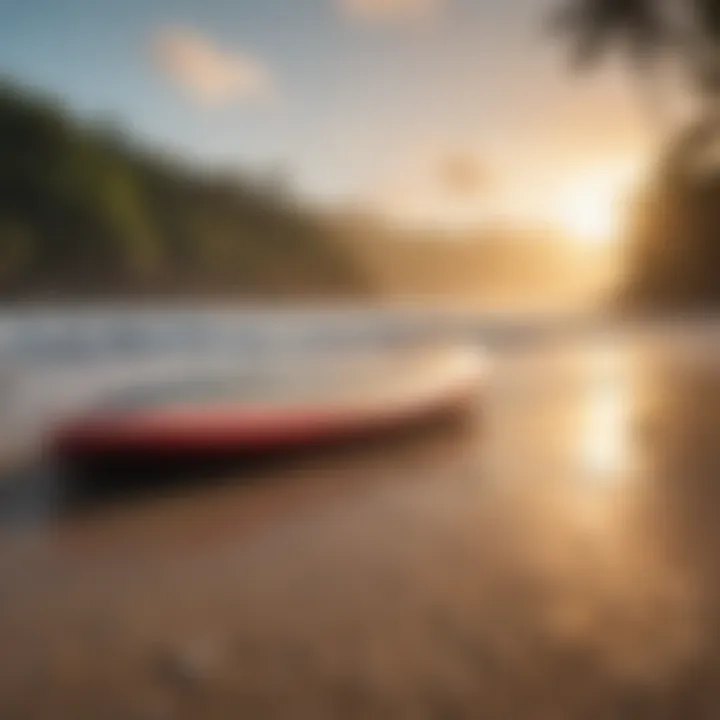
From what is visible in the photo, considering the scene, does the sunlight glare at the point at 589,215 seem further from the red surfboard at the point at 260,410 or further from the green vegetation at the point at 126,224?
the red surfboard at the point at 260,410

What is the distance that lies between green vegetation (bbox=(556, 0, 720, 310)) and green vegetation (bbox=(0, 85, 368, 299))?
480mm

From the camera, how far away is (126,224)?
0.92 metres

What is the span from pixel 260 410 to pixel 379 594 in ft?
0.55

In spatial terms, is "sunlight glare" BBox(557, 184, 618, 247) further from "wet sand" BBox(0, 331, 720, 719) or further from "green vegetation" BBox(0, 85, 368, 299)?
"wet sand" BBox(0, 331, 720, 719)

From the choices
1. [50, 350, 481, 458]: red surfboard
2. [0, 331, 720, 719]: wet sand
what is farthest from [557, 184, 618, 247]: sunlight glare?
[0, 331, 720, 719]: wet sand

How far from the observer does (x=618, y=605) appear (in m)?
0.24

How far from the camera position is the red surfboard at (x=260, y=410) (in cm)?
35

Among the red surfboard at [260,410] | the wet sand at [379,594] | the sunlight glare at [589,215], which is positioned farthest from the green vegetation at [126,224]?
the wet sand at [379,594]

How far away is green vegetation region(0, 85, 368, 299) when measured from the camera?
86 centimetres

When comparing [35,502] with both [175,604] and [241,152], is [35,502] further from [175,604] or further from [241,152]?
[241,152]

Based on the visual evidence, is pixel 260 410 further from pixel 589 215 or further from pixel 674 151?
pixel 674 151

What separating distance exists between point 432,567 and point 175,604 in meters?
0.09

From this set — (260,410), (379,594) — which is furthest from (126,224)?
(379,594)

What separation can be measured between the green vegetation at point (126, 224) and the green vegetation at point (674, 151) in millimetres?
480
